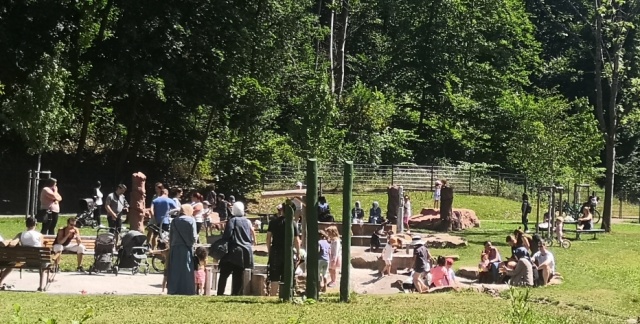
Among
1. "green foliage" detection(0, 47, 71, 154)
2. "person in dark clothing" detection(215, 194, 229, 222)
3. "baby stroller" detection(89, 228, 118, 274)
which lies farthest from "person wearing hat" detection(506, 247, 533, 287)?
"green foliage" detection(0, 47, 71, 154)

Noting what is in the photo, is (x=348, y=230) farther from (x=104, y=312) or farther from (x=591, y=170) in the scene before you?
(x=591, y=170)

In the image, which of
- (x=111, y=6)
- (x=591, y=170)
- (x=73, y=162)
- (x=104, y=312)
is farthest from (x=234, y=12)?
(x=104, y=312)

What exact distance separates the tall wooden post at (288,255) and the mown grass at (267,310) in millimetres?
263

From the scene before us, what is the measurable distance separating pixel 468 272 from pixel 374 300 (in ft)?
21.6

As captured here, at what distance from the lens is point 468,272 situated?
67.1ft

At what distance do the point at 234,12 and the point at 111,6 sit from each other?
16.2 ft

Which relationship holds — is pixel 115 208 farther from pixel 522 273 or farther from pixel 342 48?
pixel 342 48

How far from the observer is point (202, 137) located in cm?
3975

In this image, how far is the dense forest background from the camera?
112ft

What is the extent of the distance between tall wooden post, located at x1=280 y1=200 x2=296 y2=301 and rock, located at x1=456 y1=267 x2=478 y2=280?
763 centimetres

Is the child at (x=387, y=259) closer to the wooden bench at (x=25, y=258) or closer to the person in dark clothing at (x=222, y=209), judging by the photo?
the wooden bench at (x=25, y=258)

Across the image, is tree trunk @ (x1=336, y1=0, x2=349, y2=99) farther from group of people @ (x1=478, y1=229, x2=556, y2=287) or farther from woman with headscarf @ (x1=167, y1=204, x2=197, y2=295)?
woman with headscarf @ (x1=167, y1=204, x2=197, y2=295)

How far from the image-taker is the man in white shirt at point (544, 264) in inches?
727

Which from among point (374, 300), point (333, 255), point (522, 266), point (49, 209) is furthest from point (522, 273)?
point (49, 209)
